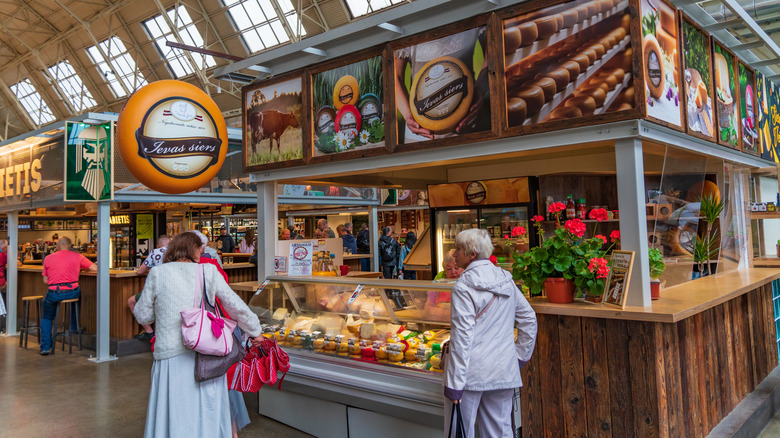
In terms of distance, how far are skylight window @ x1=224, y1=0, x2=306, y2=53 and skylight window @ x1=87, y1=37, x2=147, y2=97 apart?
227 inches

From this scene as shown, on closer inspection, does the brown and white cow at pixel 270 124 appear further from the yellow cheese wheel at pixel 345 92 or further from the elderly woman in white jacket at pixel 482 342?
the elderly woman in white jacket at pixel 482 342

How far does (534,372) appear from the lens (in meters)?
3.34

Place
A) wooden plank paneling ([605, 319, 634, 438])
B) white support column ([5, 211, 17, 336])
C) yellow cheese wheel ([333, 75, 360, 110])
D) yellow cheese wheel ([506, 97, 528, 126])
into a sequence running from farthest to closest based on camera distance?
1. white support column ([5, 211, 17, 336])
2. yellow cheese wheel ([333, 75, 360, 110])
3. yellow cheese wheel ([506, 97, 528, 126])
4. wooden plank paneling ([605, 319, 634, 438])

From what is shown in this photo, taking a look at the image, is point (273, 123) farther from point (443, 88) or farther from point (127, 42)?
point (127, 42)

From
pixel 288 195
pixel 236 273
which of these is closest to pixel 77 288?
pixel 236 273

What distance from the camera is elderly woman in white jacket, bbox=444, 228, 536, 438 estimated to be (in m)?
2.65

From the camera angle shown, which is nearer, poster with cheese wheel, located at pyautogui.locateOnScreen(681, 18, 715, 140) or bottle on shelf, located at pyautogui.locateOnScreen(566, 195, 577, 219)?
poster with cheese wheel, located at pyautogui.locateOnScreen(681, 18, 715, 140)

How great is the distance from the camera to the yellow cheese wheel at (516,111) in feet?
11.7

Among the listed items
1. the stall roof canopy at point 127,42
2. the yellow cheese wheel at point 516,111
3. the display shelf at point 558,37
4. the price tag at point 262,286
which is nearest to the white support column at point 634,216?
the yellow cheese wheel at point 516,111

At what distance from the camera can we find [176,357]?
309 cm


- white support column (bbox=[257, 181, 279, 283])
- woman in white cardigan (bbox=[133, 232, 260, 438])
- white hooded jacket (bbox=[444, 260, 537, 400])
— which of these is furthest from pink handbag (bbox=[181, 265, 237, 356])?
white support column (bbox=[257, 181, 279, 283])

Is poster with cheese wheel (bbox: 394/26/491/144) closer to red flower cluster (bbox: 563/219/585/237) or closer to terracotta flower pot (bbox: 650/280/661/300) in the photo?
red flower cluster (bbox: 563/219/585/237)

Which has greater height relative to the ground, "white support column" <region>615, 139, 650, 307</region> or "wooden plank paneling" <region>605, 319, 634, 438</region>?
"white support column" <region>615, 139, 650, 307</region>

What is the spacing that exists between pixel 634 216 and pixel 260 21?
1650cm
